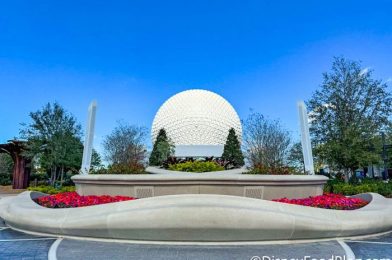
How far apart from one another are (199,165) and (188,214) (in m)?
11.2

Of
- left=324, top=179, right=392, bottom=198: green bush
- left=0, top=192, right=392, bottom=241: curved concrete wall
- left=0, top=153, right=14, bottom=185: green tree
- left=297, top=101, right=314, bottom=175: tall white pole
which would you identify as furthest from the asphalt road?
left=0, top=153, right=14, bottom=185: green tree

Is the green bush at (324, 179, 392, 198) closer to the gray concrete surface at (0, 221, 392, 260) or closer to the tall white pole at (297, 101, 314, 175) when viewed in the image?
the tall white pole at (297, 101, 314, 175)

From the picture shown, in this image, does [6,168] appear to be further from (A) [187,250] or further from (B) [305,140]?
(A) [187,250]

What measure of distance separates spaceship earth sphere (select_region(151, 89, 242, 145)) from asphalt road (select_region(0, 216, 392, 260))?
1437 inches

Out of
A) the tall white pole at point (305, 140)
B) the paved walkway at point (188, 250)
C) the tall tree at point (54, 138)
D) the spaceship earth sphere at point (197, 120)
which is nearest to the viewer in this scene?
the paved walkway at point (188, 250)

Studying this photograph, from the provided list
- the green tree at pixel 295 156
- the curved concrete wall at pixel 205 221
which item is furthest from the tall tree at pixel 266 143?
the curved concrete wall at pixel 205 221

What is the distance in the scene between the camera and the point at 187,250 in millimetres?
6594

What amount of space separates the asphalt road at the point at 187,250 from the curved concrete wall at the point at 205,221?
24 centimetres

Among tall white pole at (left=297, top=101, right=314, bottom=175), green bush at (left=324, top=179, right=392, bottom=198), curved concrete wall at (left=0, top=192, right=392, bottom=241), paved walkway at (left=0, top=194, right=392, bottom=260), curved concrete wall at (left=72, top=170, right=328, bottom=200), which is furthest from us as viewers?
green bush at (left=324, top=179, right=392, bottom=198)

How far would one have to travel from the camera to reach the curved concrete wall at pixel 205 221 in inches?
275

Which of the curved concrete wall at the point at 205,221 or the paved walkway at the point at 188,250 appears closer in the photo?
the paved walkway at the point at 188,250

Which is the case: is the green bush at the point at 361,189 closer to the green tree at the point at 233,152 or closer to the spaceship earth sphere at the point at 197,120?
the green tree at the point at 233,152

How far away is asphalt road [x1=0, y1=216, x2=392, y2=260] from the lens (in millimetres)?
6125

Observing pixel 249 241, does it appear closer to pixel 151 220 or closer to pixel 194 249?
pixel 194 249
